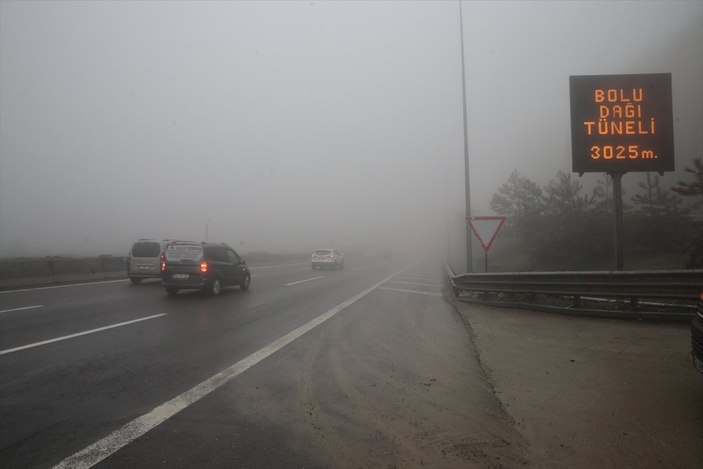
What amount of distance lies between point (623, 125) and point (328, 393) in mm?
9697

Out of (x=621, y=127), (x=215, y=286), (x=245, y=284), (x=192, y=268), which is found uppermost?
(x=621, y=127)

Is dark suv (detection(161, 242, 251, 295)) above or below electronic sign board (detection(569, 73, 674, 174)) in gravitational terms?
below

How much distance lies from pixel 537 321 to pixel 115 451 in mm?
7621

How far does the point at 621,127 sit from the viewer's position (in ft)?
32.9

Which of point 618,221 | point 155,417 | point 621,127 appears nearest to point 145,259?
point 155,417

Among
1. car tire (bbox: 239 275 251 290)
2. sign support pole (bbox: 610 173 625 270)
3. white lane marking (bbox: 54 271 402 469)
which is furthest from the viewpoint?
car tire (bbox: 239 275 251 290)

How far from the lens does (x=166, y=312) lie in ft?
32.8

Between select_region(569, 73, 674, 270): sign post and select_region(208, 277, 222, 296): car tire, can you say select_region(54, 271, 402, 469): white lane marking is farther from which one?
select_region(569, 73, 674, 270): sign post

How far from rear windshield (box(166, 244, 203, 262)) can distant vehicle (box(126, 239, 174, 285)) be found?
199 inches

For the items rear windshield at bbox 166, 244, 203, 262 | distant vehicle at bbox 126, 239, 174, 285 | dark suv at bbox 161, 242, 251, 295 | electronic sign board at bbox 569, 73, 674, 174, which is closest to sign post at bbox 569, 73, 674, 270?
electronic sign board at bbox 569, 73, 674, 174

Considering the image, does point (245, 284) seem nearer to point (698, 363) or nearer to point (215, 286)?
point (215, 286)

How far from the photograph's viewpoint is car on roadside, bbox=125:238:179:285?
1772cm

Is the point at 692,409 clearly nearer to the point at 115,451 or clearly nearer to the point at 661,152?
the point at 115,451

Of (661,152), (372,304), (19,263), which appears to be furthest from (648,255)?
(19,263)
